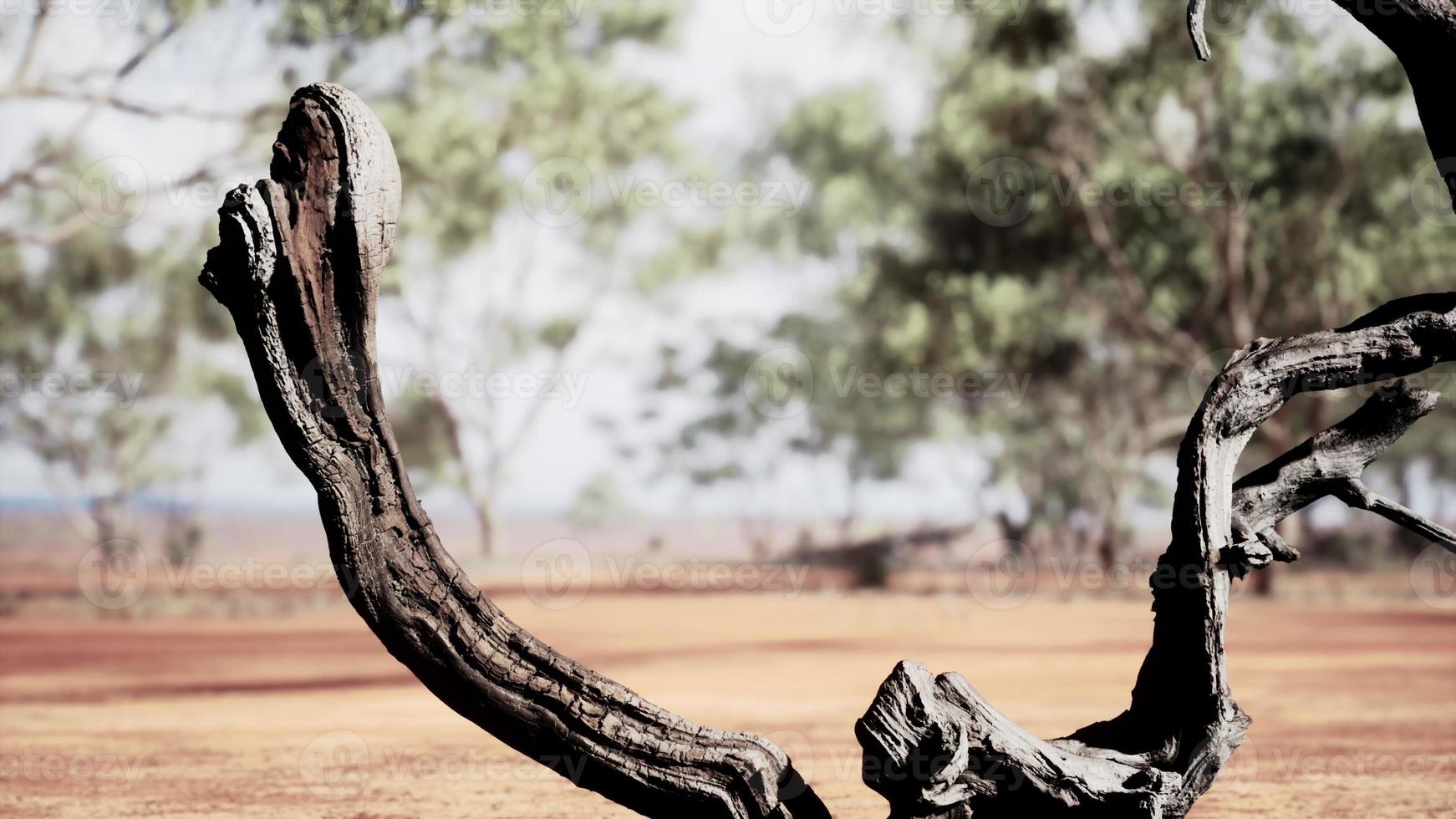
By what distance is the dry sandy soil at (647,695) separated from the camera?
19.3 feet

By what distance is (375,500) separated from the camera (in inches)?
135

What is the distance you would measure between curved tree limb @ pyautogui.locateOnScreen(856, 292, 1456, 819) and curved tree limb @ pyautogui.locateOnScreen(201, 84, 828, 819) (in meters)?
0.43

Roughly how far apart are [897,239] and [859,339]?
13.5 ft

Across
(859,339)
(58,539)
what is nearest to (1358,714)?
(859,339)

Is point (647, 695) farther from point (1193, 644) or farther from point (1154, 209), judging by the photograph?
point (1154, 209)

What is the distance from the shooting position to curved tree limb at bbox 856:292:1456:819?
3.66m

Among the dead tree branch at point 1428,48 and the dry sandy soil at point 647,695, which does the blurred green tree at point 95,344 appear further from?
the dead tree branch at point 1428,48

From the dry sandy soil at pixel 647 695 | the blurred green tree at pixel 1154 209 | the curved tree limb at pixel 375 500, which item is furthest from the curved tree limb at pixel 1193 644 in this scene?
the blurred green tree at pixel 1154 209

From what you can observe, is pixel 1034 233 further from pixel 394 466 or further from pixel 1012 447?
pixel 394 466

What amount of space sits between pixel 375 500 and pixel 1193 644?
2.48m

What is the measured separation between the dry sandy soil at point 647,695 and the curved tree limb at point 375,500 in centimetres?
191

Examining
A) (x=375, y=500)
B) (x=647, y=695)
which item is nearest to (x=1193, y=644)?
(x=375, y=500)

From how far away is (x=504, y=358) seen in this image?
2877cm

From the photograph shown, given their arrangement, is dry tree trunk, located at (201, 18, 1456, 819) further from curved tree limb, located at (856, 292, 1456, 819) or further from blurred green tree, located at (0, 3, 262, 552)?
blurred green tree, located at (0, 3, 262, 552)
